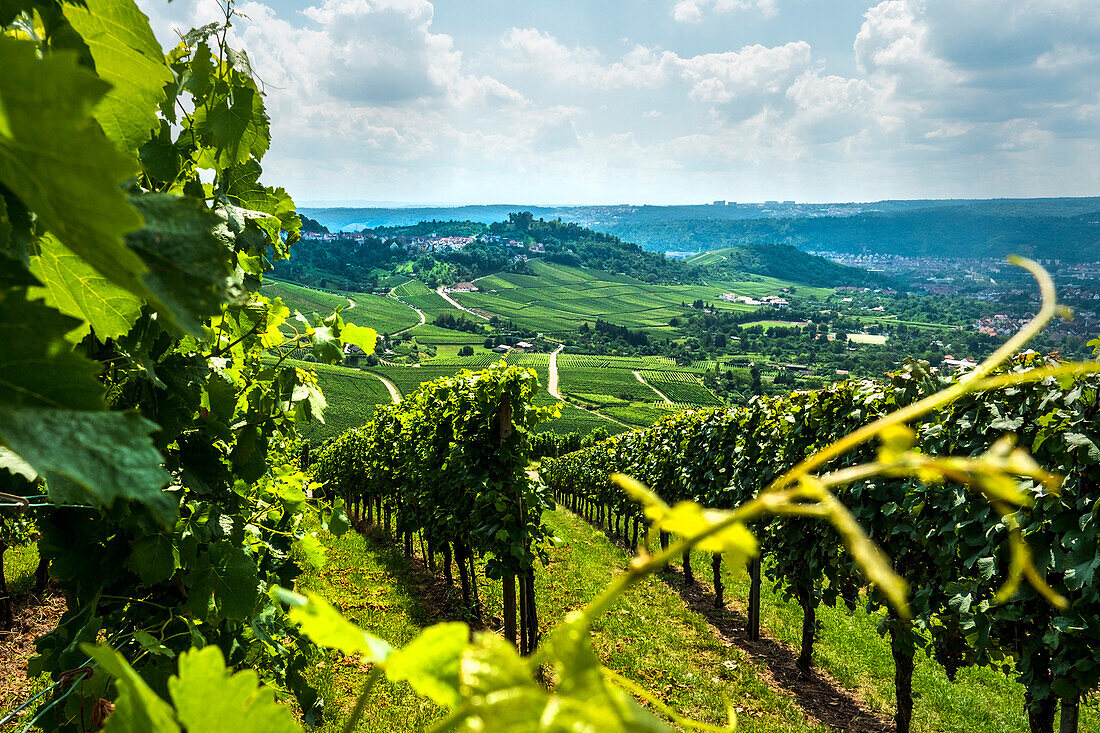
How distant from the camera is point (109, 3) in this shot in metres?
0.86

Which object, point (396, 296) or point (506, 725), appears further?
point (396, 296)

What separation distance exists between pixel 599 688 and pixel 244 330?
2830mm

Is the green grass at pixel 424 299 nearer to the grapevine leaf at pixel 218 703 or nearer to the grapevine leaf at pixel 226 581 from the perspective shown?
the grapevine leaf at pixel 226 581

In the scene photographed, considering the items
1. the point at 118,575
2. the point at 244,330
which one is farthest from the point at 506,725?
the point at 244,330

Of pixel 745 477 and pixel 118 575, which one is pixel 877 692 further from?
pixel 118 575

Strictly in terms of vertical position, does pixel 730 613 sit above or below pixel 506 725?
below

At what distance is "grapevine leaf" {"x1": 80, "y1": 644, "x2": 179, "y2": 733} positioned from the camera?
17.9 inches

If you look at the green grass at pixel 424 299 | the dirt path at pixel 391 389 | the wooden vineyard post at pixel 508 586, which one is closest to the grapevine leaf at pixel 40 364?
the wooden vineyard post at pixel 508 586

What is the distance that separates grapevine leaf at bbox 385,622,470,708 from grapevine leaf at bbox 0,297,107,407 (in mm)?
254

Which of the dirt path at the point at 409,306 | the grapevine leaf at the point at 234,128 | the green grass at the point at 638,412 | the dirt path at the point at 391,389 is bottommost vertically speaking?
the green grass at the point at 638,412

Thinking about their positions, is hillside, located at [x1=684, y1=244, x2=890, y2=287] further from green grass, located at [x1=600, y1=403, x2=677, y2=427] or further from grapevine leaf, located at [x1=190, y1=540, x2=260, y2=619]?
grapevine leaf, located at [x1=190, y1=540, x2=260, y2=619]

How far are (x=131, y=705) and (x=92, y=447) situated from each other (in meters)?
0.23

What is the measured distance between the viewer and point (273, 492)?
3.69 metres

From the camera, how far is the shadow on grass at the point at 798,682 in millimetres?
8117
